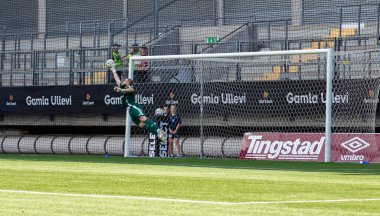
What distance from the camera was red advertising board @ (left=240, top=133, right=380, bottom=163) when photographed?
77.3 feet

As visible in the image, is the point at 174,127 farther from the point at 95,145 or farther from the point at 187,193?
the point at 187,193

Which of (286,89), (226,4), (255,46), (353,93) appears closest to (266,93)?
(286,89)

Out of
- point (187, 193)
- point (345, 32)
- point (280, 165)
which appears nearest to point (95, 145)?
point (345, 32)

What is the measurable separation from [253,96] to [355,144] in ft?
13.9

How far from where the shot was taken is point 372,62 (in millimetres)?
25328

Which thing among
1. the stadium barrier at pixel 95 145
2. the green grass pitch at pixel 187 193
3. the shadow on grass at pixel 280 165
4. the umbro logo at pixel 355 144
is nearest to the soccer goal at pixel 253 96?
the stadium barrier at pixel 95 145

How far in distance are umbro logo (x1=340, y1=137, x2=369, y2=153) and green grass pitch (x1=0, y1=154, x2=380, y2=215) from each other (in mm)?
7159

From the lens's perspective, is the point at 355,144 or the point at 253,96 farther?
the point at 253,96

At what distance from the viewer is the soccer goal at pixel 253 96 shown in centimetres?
A: 2514

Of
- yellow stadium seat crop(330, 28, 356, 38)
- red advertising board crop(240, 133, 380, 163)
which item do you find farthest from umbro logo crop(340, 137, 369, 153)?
yellow stadium seat crop(330, 28, 356, 38)

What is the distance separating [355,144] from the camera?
23.7 meters

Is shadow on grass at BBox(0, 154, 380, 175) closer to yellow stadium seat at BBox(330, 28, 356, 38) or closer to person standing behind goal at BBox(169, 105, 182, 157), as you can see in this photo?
person standing behind goal at BBox(169, 105, 182, 157)

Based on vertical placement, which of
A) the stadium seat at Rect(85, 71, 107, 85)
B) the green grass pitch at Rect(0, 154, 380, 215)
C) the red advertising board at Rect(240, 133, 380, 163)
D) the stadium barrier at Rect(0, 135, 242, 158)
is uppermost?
the stadium seat at Rect(85, 71, 107, 85)

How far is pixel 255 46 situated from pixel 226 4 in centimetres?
A: 295
